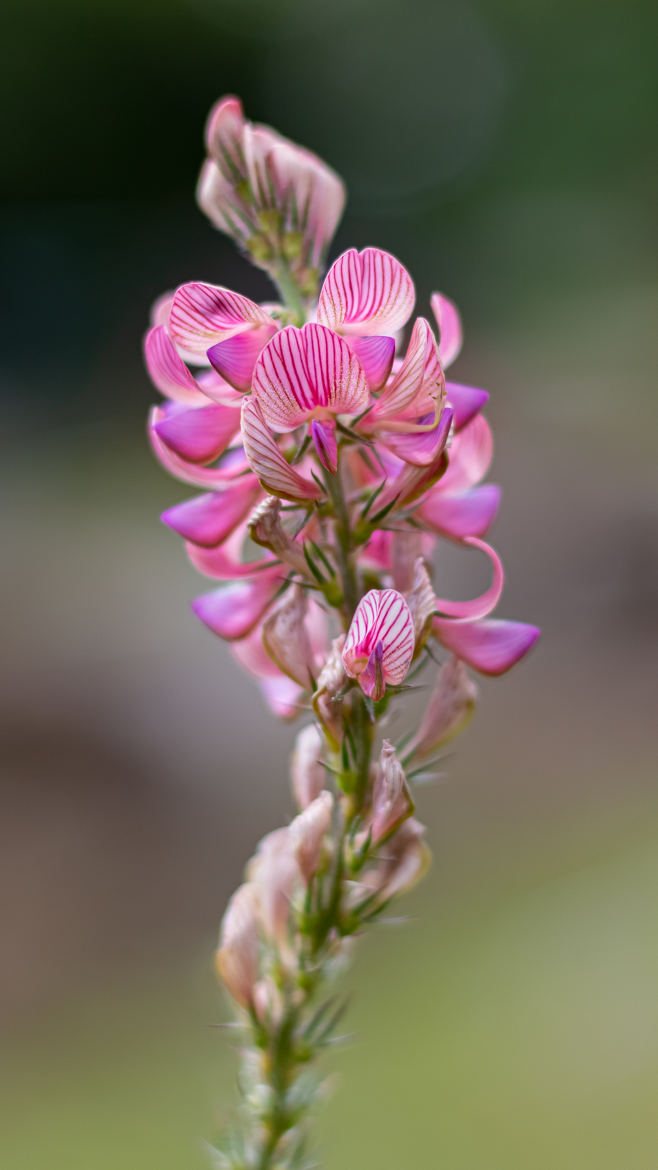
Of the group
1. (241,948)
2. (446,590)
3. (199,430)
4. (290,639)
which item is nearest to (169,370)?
(199,430)

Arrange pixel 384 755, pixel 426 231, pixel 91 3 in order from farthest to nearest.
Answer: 1. pixel 426 231
2. pixel 91 3
3. pixel 384 755

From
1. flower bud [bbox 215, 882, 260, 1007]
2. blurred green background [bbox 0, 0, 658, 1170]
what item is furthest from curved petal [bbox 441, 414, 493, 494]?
blurred green background [bbox 0, 0, 658, 1170]

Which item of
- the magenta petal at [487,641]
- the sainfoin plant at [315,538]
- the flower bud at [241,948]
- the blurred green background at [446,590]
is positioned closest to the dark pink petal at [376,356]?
the sainfoin plant at [315,538]

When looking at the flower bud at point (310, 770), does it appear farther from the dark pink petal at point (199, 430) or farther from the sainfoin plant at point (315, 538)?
the dark pink petal at point (199, 430)

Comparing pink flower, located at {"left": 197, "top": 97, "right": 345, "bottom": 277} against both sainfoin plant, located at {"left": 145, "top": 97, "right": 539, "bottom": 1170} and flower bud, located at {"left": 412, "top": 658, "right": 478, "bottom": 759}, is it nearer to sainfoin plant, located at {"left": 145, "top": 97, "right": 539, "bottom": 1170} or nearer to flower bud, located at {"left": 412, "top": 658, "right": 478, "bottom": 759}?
sainfoin plant, located at {"left": 145, "top": 97, "right": 539, "bottom": 1170}

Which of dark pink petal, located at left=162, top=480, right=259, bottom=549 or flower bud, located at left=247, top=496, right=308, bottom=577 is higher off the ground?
dark pink petal, located at left=162, top=480, right=259, bottom=549

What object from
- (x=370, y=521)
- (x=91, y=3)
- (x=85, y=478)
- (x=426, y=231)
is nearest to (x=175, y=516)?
(x=370, y=521)

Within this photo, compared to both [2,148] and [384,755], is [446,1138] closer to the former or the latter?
[384,755]
